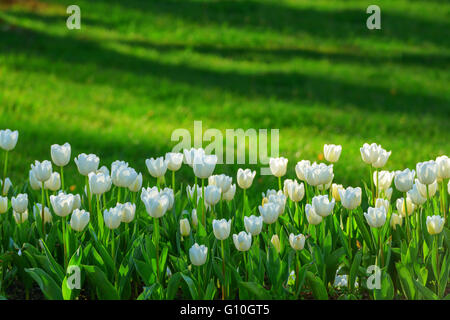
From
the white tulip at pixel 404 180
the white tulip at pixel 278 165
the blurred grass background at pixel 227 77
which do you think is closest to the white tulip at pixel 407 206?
the white tulip at pixel 404 180

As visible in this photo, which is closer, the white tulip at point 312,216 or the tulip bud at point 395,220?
the white tulip at point 312,216

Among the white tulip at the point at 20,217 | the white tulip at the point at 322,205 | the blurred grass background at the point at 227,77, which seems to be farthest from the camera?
the blurred grass background at the point at 227,77

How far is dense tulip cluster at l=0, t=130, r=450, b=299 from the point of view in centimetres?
292

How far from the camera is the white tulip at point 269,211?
120 inches

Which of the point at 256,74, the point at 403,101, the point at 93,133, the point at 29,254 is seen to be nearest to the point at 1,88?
the point at 93,133

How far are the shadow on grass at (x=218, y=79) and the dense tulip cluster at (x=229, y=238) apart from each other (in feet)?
21.1

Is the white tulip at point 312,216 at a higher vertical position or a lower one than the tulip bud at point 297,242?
higher

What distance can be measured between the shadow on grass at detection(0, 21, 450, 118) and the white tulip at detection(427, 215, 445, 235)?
22.4 ft

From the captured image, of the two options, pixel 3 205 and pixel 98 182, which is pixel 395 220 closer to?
pixel 98 182

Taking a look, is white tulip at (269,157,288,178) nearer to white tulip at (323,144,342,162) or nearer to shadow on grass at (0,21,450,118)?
white tulip at (323,144,342,162)

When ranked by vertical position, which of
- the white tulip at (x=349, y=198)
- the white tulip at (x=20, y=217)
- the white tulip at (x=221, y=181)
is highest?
the white tulip at (x=221, y=181)

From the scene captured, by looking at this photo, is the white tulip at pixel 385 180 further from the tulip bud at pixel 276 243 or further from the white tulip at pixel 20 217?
the white tulip at pixel 20 217

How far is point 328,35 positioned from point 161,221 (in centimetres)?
1074

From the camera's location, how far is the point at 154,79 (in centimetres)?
1041
